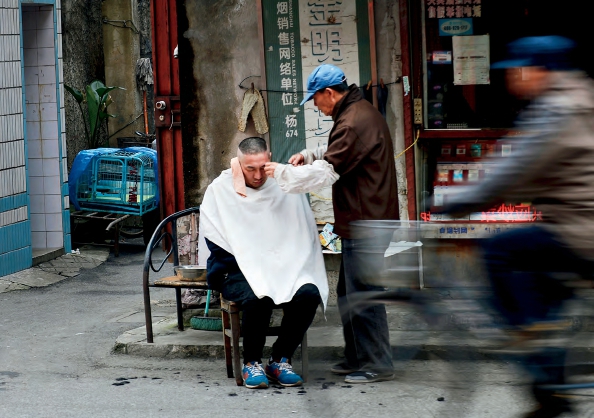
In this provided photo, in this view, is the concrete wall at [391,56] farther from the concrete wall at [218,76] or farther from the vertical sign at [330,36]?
the vertical sign at [330,36]

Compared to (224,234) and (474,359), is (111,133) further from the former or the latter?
(474,359)

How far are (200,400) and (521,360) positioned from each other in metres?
2.39

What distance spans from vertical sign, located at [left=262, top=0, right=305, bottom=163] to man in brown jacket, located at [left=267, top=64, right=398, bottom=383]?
1.36 metres

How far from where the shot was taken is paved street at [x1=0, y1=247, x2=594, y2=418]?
526 centimetres

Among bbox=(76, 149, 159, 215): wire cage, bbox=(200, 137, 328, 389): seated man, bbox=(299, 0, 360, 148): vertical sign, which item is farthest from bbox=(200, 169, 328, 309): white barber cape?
bbox=(76, 149, 159, 215): wire cage

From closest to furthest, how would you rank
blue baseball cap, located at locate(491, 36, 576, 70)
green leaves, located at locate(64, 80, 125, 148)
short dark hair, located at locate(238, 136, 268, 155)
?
blue baseball cap, located at locate(491, 36, 576, 70)
short dark hair, located at locate(238, 136, 268, 155)
green leaves, located at locate(64, 80, 125, 148)

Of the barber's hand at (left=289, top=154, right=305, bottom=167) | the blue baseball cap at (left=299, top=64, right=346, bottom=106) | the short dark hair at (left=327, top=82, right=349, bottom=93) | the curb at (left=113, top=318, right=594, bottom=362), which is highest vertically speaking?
the blue baseball cap at (left=299, top=64, right=346, bottom=106)

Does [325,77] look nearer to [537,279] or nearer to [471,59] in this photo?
[471,59]

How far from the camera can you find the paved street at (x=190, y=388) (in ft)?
17.3

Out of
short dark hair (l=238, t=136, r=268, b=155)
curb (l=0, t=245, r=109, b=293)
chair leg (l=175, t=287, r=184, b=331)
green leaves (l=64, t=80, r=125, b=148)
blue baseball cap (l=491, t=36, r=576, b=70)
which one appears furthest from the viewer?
green leaves (l=64, t=80, r=125, b=148)

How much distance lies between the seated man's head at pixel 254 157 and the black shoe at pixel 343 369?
1348mm

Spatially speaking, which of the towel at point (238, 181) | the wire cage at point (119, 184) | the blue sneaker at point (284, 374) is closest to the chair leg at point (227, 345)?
the blue sneaker at point (284, 374)

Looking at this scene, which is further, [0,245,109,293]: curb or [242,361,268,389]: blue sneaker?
[0,245,109,293]: curb

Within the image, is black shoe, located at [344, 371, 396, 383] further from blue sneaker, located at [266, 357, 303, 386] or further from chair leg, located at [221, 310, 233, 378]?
chair leg, located at [221, 310, 233, 378]
